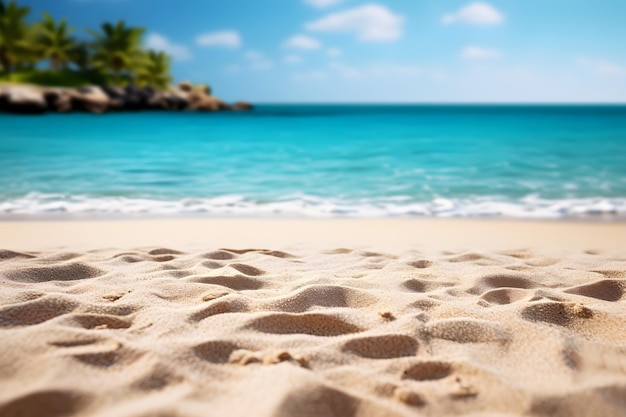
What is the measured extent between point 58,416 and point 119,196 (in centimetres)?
737

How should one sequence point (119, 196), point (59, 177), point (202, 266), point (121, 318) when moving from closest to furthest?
point (121, 318)
point (202, 266)
point (119, 196)
point (59, 177)

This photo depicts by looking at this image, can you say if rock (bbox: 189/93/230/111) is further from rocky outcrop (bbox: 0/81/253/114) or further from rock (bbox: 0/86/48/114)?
rock (bbox: 0/86/48/114)

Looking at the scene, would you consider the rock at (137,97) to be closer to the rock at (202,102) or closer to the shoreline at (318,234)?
the rock at (202,102)

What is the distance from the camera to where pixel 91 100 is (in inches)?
1762

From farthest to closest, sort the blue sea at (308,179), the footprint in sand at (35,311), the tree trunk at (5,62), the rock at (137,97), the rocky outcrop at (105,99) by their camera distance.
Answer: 1. the rock at (137,97)
2. the tree trunk at (5,62)
3. the rocky outcrop at (105,99)
4. the blue sea at (308,179)
5. the footprint in sand at (35,311)

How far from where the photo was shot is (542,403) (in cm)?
155

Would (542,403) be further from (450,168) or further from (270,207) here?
(450,168)

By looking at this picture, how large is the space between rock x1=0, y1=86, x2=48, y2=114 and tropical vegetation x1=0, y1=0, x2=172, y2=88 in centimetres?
689

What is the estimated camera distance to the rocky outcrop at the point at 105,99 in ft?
131

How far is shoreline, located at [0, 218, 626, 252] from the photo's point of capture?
14.9 ft

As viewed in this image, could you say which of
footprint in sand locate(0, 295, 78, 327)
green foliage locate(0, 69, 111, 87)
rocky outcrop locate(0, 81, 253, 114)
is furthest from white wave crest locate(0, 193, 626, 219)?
green foliage locate(0, 69, 111, 87)

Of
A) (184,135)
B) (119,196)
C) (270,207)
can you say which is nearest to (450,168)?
(270,207)

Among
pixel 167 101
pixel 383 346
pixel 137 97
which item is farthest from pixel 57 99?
pixel 383 346

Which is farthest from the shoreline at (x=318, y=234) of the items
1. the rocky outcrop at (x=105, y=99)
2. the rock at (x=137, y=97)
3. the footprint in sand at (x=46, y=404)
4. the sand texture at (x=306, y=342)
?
the rock at (x=137, y=97)
